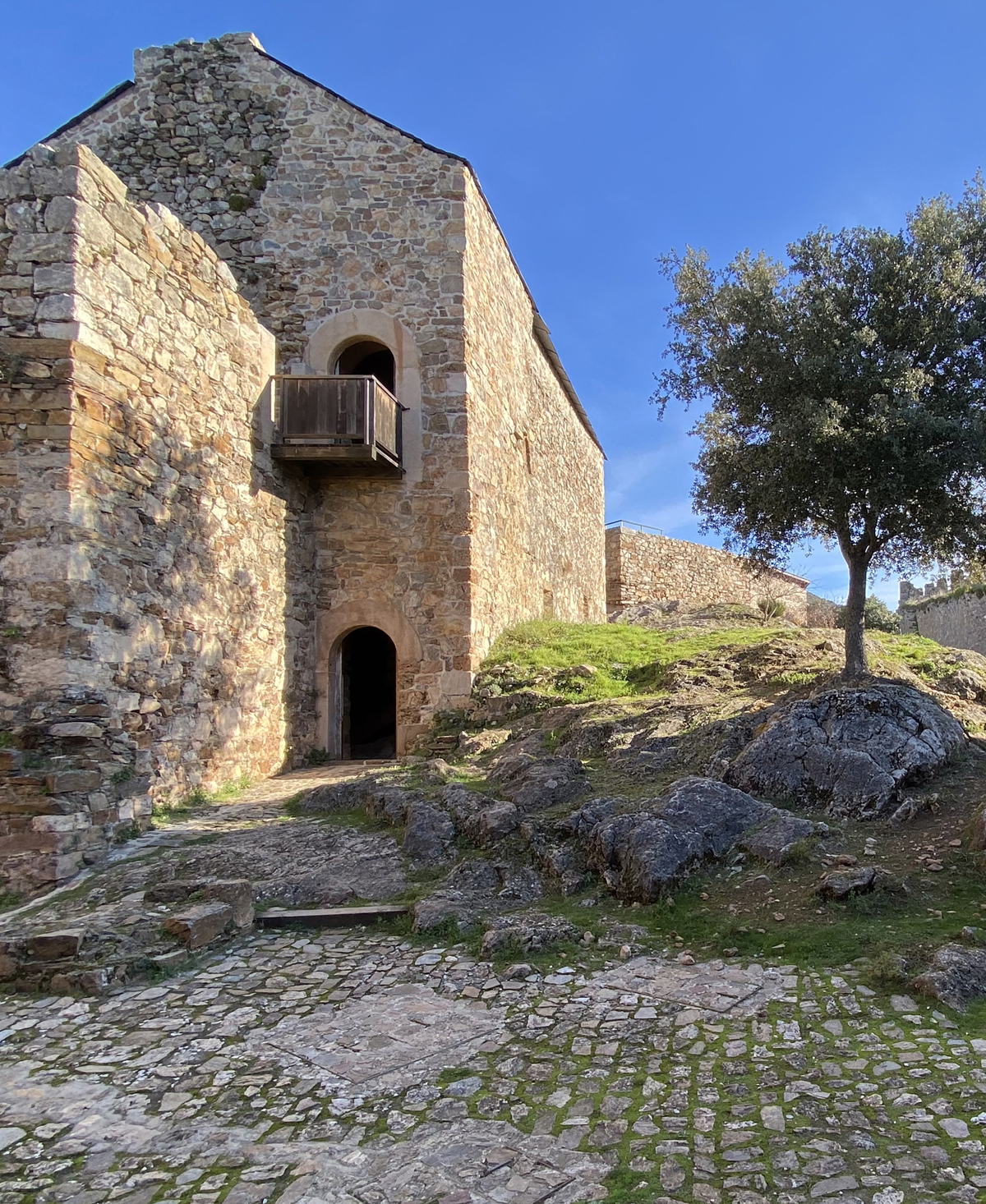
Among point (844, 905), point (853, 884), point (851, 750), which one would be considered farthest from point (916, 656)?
point (844, 905)

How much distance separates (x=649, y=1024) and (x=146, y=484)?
23.3ft

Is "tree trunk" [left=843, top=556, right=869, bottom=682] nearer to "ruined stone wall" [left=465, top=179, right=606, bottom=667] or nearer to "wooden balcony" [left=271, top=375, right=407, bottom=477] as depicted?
"ruined stone wall" [left=465, top=179, right=606, bottom=667]

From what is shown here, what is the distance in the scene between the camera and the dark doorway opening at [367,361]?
13.7 m

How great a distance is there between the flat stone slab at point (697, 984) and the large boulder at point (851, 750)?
2.30 meters

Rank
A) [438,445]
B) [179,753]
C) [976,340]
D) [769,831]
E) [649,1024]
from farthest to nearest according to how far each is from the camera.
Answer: [438,445] < [179,753] < [976,340] < [769,831] < [649,1024]

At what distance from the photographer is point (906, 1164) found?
292 centimetres

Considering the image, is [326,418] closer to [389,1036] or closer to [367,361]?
[367,361]

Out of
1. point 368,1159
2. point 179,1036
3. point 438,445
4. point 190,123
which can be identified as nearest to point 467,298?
point 438,445

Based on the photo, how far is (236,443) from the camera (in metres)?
10.6

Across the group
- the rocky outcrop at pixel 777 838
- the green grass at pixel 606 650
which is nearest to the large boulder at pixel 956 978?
the rocky outcrop at pixel 777 838

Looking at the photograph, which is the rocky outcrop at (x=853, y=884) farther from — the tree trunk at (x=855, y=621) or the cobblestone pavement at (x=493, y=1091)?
the tree trunk at (x=855, y=621)

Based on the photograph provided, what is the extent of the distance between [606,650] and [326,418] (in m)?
5.49

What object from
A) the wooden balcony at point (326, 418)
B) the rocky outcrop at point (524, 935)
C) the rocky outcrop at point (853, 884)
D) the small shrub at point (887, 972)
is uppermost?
the wooden balcony at point (326, 418)

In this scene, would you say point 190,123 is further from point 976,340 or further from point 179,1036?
point 179,1036
